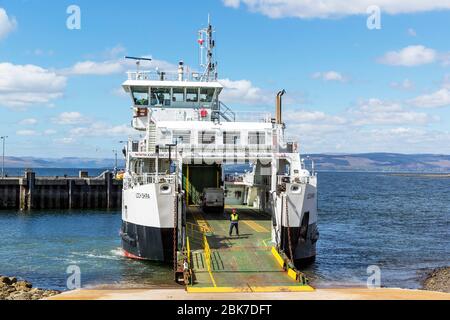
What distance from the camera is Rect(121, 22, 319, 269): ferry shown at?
2284cm

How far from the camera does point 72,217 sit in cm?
5397

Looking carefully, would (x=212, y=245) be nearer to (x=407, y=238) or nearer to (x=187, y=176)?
(x=187, y=176)

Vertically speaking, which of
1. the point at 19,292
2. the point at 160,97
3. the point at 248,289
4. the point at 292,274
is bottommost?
the point at 19,292

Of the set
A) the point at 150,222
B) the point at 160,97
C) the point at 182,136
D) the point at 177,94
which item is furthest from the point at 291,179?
the point at 160,97

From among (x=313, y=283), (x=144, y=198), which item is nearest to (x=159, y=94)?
(x=144, y=198)

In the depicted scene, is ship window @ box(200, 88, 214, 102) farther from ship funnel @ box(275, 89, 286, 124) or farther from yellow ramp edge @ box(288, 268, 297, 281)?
yellow ramp edge @ box(288, 268, 297, 281)

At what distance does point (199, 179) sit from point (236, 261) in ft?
54.8

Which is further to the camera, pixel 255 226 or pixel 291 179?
pixel 255 226

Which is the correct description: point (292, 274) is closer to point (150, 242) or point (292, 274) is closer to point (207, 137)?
point (150, 242)

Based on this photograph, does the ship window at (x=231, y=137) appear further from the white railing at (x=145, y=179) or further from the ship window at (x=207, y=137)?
the white railing at (x=145, y=179)

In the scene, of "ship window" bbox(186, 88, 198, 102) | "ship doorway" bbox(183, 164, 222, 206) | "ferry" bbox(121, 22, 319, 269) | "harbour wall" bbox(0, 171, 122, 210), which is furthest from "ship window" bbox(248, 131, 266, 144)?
"harbour wall" bbox(0, 171, 122, 210)

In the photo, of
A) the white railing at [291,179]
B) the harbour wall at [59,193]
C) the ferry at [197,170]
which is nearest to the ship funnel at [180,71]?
the ferry at [197,170]

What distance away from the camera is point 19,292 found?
1805 cm

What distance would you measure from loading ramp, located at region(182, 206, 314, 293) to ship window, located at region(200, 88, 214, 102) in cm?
709
